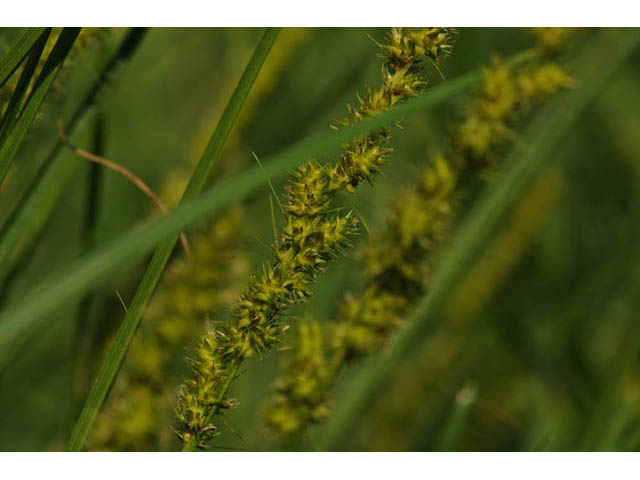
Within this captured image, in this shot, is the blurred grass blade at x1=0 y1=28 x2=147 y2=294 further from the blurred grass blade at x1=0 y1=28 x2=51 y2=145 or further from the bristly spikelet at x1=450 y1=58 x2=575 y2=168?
the bristly spikelet at x1=450 y1=58 x2=575 y2=168

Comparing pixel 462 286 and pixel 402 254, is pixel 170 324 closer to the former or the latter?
pixel 402 254

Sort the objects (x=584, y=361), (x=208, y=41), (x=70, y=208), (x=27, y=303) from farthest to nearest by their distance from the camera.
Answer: (x=208, y=41) → (x=70, y=208) → (x=584, y=361) → (x=27, y=303)

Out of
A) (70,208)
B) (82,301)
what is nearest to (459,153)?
(82,301)

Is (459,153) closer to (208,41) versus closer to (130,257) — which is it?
(130,257)

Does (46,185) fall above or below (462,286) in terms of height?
above

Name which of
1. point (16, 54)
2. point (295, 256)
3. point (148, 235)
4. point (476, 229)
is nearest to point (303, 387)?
point (295, 256)
